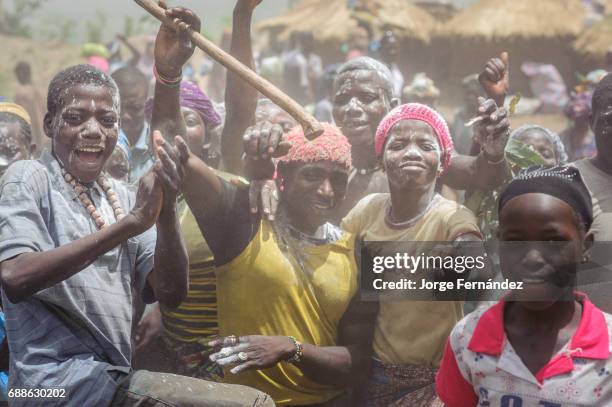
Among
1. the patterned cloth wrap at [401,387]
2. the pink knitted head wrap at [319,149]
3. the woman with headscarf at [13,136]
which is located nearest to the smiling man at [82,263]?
the pink knitted head wrap at [319,149]

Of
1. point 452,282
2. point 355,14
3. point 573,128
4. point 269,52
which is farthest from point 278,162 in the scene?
point 269,52

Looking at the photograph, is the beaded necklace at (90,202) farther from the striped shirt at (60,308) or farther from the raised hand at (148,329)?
the raised hand at (148,329)

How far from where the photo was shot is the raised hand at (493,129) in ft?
11.0

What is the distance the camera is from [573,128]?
6.51 m

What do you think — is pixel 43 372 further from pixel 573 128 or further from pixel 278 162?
pixel 573 128

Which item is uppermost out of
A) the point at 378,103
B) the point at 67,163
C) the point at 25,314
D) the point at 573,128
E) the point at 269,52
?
the point at 269,52

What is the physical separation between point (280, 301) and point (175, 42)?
1.12 metres

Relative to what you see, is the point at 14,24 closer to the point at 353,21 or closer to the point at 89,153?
the point at 353,21

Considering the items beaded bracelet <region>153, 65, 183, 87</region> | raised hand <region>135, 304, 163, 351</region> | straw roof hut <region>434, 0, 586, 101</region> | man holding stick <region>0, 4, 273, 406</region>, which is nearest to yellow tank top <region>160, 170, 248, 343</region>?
raised hand <region>135, 304, 163, 351</region>

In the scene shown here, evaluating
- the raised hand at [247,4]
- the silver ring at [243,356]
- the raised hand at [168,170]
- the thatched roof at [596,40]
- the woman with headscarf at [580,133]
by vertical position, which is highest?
the thatched roof at [596,40]

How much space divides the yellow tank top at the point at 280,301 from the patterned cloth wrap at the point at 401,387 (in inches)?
7.9

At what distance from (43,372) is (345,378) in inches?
50.3

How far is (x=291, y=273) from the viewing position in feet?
10.4

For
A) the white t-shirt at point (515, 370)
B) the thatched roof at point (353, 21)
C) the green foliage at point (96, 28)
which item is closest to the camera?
the white t-shirt at point (515, 370)
